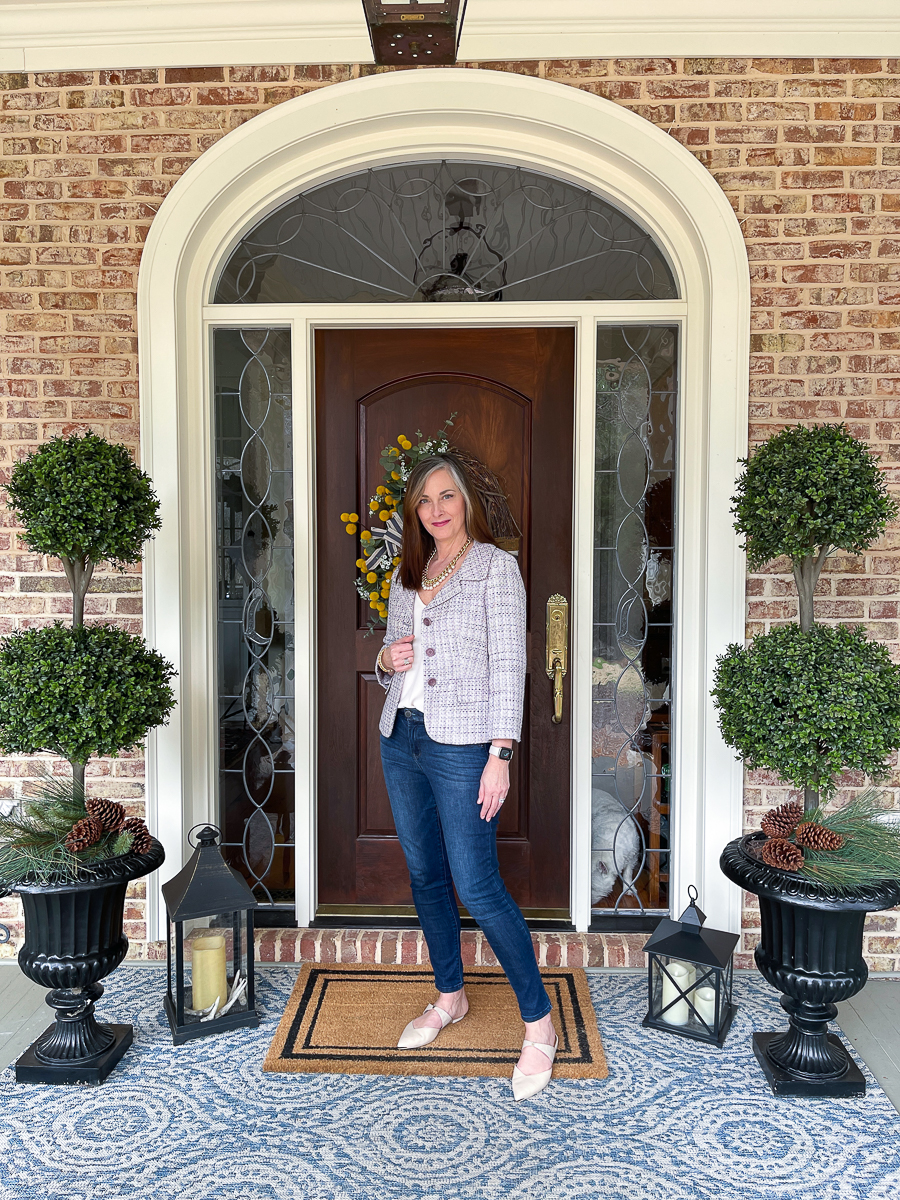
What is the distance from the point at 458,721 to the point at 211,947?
1.03m

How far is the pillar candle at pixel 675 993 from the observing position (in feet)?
8.32

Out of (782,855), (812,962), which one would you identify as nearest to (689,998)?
A: (812,962)

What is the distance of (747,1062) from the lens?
7.98 feet

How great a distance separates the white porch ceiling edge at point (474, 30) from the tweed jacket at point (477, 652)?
69.4 inches

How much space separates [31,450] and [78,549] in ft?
2.71

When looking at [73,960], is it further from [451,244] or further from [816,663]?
[451,244]

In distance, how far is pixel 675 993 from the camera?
2.56m

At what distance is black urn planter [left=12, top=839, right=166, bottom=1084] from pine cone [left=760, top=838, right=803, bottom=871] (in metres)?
1.73

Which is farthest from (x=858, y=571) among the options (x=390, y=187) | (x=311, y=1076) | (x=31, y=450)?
(x=31, y=450)

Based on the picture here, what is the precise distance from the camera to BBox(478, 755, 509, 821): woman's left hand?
2.24 meters

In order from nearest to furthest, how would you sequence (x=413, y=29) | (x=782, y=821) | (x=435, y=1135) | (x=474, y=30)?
(x=413, y=29) → (x=435, y=1135) → (x=782, y=821) → (x=474, y=30)

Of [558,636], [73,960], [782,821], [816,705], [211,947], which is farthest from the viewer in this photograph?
[558,636]

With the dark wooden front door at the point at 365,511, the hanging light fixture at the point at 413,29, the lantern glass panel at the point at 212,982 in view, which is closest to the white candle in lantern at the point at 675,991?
the dark wooden front door at the point at 365,511

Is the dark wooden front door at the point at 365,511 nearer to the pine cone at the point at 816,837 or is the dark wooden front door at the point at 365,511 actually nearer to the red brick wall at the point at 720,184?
the red brick wall at the point at 720,184
